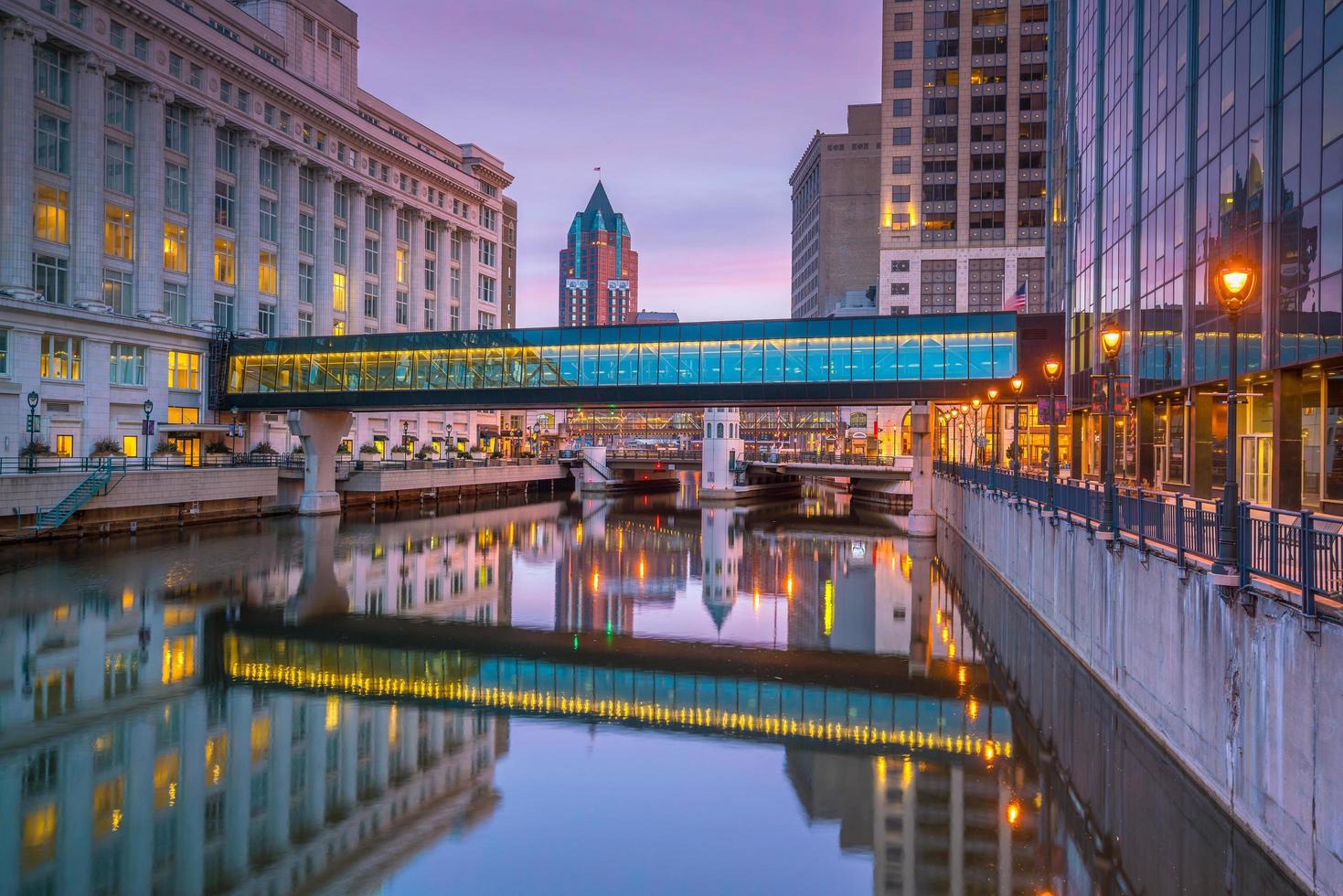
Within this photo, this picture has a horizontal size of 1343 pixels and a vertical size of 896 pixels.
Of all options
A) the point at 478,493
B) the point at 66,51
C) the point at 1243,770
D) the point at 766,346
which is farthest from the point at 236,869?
the point at 478,493

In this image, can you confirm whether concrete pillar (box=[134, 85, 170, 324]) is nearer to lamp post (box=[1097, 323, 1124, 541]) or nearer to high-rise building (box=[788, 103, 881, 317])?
lamp post (box=[1097, 323, 1124, 541])

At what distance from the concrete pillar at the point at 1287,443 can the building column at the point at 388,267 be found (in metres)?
84.4

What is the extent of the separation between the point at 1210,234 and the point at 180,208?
217 ft

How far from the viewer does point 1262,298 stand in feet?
82.0

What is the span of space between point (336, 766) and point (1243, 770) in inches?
569

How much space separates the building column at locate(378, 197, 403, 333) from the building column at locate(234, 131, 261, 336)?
65.8 ft

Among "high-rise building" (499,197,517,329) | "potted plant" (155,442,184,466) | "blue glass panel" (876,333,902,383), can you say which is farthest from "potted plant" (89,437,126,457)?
"high-rise building" (499,197,517,329)

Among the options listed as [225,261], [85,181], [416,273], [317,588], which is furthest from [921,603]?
[416,273]

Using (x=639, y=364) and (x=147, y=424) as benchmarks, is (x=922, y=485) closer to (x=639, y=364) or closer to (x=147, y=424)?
(x=639, y=364)

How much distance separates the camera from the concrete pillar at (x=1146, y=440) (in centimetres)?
3697

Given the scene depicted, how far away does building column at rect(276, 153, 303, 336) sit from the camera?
8075 cm

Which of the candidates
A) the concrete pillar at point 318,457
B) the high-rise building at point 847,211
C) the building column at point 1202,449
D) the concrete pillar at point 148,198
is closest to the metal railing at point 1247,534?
the building column at point 1202,449

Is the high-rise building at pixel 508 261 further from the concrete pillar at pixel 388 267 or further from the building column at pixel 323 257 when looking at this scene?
the building column at pixel 323 257

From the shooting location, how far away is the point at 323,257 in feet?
281
